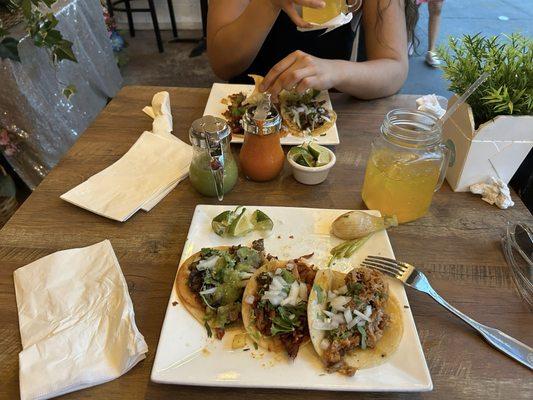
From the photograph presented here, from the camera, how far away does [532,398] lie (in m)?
0.74


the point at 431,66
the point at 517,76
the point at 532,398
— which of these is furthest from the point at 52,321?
the point at 431,66

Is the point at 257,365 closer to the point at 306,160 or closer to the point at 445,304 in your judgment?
the point at 445,304

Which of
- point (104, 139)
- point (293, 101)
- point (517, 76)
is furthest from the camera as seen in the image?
point (293, 101)

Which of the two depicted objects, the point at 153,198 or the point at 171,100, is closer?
the point at 153,198

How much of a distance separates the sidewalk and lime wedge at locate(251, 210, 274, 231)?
12.5 feet

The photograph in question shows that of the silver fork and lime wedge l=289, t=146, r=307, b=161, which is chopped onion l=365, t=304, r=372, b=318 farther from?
lime wedge l=289, t=146, r=307, b=161

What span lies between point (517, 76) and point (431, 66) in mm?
3860

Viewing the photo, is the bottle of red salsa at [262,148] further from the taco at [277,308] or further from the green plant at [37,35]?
the green plant at [37,35]

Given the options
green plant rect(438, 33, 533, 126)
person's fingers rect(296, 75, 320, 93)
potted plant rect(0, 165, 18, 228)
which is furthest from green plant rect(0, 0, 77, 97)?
green plant rect(438, 33, 533, 126)

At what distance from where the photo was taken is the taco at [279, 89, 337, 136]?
1.44 meters

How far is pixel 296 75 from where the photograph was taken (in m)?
1.39

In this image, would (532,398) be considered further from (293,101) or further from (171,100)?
(171,100)

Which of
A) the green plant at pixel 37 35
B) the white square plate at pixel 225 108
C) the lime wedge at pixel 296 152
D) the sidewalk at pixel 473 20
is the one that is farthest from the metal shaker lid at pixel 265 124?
the sidewalk at pixel 473 20

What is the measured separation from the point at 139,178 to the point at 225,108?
0.50m
